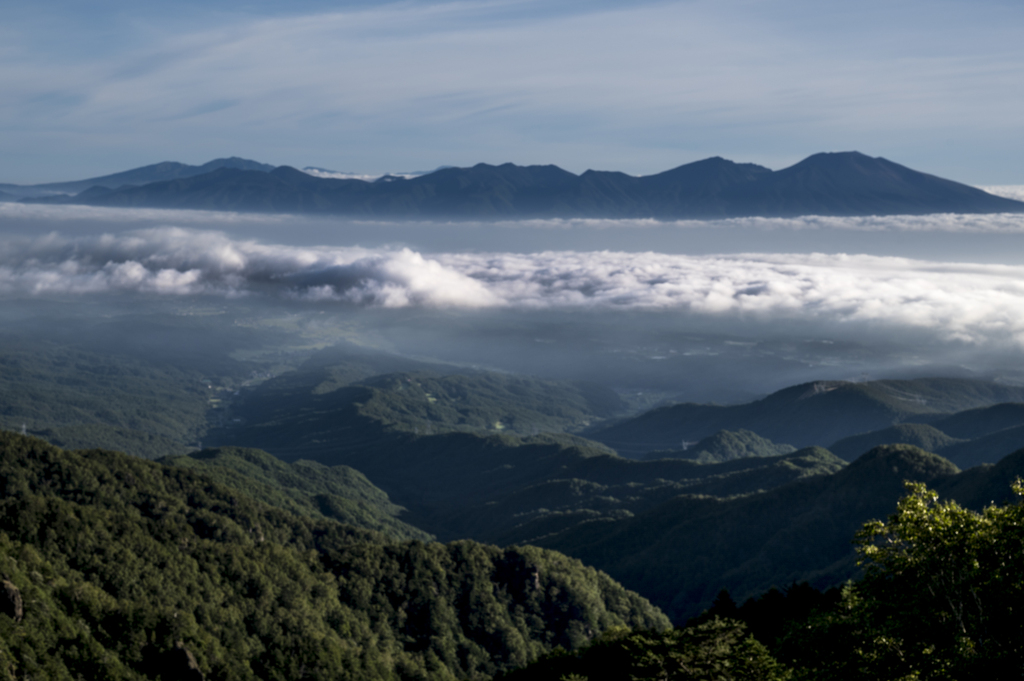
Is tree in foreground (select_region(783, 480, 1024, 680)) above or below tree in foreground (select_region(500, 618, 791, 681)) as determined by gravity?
above

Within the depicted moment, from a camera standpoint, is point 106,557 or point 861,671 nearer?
point 861,671

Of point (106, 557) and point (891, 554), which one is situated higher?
point (891, 554)

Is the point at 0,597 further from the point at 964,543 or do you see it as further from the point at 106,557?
the point at 964,543

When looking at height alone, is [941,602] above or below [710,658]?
above

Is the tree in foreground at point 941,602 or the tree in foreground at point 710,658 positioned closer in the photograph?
the tree in foreground at point 941,602

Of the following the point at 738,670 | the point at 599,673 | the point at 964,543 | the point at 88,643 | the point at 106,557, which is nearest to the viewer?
the point at 964,543

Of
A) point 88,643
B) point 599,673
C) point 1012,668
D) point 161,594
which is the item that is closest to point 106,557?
point 161,594

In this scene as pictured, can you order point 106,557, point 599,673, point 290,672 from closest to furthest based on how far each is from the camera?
point 599,673
point 290,672
point 106,557

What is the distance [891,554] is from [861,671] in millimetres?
7718

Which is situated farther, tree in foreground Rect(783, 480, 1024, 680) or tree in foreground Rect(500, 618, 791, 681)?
tree in foreground Rect(500, 618, 791, 681)

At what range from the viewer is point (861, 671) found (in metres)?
43.5

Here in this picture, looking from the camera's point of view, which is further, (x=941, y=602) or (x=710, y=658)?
(x=710, y=658)

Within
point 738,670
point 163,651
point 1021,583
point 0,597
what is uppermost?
point 1021,583

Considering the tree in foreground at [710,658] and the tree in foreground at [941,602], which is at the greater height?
the tree in foreground at [941,602]
